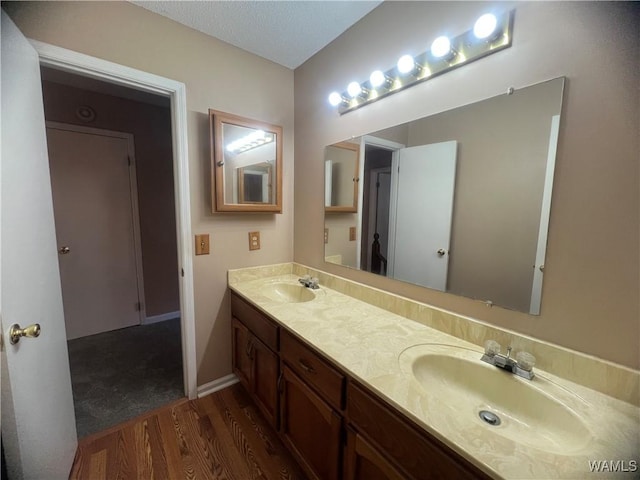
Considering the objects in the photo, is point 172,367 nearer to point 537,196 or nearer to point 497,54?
point 537,196

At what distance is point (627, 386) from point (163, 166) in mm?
3624

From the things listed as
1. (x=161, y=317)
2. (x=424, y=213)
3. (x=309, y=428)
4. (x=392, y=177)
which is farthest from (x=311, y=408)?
(x=161, y=317)

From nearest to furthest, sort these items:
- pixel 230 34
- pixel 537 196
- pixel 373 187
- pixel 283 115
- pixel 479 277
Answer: pixel 537 196 < pixel 479 277 < pixel 373 187 < pixel 230 34 < pixel 283 115

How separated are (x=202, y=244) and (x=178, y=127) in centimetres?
73

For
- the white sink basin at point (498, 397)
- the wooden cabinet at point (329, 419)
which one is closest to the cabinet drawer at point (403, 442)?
the wooden cabinet at point (329, 419)

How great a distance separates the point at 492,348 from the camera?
0.96 metres

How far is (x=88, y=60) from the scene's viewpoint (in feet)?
4.26

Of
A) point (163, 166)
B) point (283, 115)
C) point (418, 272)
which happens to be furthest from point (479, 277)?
point (163, 166)

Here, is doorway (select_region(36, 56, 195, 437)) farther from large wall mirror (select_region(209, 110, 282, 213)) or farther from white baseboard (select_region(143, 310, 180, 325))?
large wall mirror (select_region(209, 110, 282, 213))

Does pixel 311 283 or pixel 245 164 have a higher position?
pixel 245 164

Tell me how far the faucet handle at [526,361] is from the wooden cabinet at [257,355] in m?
1.01

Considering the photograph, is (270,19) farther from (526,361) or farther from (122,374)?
(122,374)

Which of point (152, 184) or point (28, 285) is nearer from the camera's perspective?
point (28, 285)

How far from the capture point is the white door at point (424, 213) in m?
1.21
